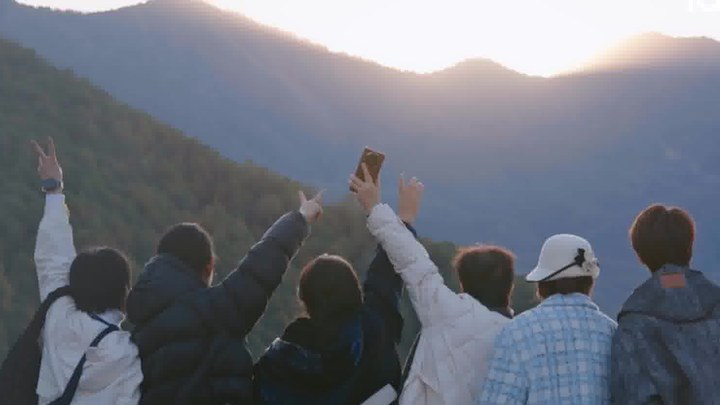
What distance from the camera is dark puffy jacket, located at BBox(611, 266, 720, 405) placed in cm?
421

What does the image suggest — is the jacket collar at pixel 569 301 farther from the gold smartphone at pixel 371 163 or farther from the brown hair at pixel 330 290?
the gold smartphone at pixel 371 163

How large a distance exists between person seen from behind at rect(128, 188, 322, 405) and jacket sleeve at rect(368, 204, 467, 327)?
1.66ft

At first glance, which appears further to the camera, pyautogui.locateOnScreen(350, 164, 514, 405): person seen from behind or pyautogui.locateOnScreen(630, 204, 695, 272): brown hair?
pyautogui.locateOnScreen(350, 164, 514, 405): person seen from behind

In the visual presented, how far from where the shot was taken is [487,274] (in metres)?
4.79

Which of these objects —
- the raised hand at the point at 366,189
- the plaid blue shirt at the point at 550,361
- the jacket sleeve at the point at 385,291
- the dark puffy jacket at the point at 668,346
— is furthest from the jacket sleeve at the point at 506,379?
the raised hand at the point at 366,189

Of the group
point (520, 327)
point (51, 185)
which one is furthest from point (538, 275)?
point (51, 185)

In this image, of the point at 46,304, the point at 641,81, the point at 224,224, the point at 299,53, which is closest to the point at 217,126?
the point at 299,53

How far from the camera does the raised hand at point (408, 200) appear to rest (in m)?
5.21

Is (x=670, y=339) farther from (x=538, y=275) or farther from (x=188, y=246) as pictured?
(x=188, y=246)

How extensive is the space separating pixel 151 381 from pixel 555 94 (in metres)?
85.8

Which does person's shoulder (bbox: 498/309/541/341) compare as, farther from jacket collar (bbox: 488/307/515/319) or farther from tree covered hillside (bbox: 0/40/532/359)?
tree covered hillside (bbox: 0/40/532/359)

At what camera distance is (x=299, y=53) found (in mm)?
96125

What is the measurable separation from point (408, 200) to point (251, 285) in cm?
86

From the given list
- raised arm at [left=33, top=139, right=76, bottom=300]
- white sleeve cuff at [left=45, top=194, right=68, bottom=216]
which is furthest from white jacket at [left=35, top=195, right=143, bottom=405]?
white sleeve cuff at [left=45, top=194, right=68, bottom=216]
